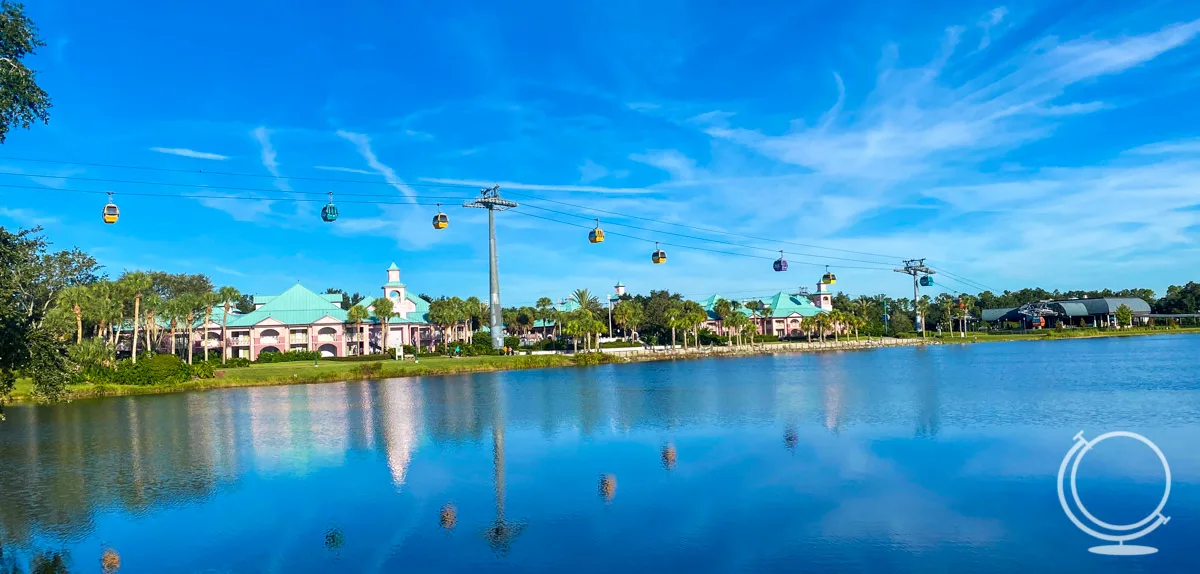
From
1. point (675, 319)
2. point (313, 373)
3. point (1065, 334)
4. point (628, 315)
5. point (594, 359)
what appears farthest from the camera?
point (1065, 334)

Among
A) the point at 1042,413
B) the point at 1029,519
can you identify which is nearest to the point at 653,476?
the point at 1029,519

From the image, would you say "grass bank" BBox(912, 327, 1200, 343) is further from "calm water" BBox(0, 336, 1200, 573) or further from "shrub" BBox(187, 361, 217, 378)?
"shrub" BBox(187, 361, 217, 378)

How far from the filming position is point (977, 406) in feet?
144

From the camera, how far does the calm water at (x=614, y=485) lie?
1886cm

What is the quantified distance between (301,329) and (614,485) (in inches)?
4387

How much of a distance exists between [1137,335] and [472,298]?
147 meters

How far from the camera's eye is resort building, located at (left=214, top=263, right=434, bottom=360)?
Answer: 123 metres

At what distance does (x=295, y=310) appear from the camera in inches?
5000

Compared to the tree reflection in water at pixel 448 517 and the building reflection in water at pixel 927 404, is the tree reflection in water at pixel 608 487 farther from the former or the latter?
the building reflection in water at pixel 927 404

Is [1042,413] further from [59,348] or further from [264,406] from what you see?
[264,406]

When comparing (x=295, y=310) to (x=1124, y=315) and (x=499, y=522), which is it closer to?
(x=499, y=522)

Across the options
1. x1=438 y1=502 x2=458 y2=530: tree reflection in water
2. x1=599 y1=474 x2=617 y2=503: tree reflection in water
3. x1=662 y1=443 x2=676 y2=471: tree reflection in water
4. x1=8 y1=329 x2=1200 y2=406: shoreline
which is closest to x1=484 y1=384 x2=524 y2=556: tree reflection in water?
x1=438 y1=502 x2=458 y2=530: tree reflection in water

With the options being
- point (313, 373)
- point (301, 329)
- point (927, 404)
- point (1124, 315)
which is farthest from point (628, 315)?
point (1124, 315)

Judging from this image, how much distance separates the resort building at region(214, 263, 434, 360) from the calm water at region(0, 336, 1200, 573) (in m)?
72.3
